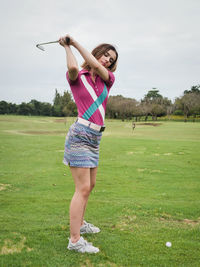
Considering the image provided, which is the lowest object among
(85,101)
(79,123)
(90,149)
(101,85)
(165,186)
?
(165,186)

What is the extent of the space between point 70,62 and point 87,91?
414 mm

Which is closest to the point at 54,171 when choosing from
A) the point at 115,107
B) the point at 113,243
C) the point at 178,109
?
the point at 113,243

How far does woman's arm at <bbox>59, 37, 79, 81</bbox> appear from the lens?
2.78 m

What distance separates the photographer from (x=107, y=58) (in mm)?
3219

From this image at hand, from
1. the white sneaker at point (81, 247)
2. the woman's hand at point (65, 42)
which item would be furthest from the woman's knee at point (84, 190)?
the woman's hand at point (65, 42)

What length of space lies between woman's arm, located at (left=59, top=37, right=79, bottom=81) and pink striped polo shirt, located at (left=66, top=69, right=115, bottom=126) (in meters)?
0.12

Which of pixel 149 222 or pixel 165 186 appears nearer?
pixel 149 222

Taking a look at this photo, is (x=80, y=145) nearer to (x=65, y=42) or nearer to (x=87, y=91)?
(x=87, y=91)

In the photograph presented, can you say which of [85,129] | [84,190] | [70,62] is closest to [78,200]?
[84,190]

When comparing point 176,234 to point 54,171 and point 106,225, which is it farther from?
point 54,171

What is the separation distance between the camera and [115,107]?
81.8m

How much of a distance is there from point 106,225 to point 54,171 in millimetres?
5247

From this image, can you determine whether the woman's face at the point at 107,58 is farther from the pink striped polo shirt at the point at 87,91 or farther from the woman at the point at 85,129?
the pink striped polo shirt at the point at 87,91

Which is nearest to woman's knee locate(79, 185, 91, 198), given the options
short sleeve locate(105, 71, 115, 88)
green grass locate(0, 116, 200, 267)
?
green grass locate(0, 116, 200, 267)
